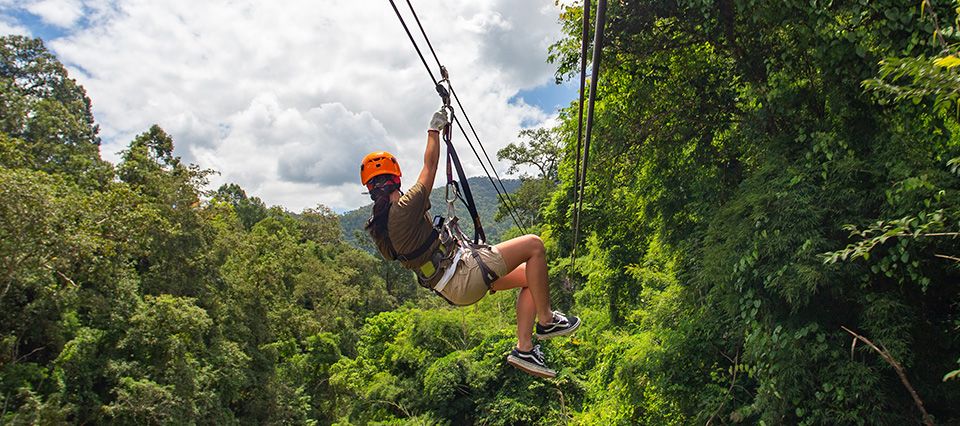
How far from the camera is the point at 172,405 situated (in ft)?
44.2

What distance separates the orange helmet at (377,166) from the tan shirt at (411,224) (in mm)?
242

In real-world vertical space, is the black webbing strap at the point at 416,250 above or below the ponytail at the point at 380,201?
below

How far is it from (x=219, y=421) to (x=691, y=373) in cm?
1434

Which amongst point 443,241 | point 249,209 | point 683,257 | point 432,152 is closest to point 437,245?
point 443,241

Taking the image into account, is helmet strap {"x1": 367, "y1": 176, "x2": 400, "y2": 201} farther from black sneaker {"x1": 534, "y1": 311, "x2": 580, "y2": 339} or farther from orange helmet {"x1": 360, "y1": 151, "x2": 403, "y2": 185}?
black sneaker {"x1": 534, "y1": 311, "x2": 580, "y2": 339}

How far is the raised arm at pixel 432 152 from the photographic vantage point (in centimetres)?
327

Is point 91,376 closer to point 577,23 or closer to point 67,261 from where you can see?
point 67,261

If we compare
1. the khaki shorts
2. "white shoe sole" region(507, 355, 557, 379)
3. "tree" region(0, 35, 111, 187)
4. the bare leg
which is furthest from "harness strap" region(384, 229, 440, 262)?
"tree" region(0, 35, 111, 187)

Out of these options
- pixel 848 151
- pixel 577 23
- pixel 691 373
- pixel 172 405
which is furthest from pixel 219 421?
pixel 848 151

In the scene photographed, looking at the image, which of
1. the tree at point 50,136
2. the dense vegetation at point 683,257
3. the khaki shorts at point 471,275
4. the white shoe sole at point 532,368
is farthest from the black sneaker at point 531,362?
the tree at point 50,136

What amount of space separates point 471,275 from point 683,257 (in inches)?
167

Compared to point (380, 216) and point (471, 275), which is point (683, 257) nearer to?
point (471, 275)

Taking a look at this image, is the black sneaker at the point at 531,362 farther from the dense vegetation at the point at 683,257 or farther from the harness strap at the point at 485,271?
the dense vegetation at the point at 683,257

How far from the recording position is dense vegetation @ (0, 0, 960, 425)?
155 inches
